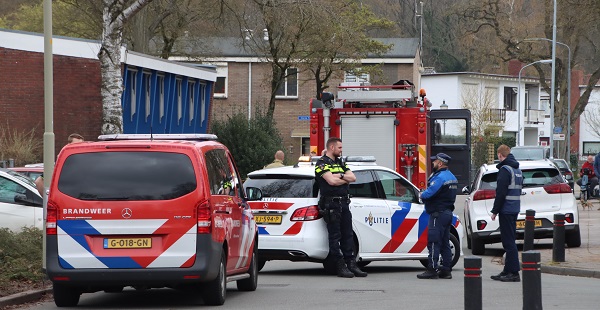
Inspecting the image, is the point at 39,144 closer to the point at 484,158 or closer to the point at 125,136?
the point at 125,136

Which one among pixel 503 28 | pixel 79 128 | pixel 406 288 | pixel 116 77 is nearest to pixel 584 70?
pixel 503 28

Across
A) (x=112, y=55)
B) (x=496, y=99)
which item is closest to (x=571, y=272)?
(x=112, y=55)

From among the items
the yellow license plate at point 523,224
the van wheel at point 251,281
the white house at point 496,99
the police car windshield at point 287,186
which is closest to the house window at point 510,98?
the white house at point 496,99

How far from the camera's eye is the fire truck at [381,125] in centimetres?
2420

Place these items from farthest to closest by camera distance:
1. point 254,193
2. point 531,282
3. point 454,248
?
1. point 454,248
2. point 254,193
3. point 531,282

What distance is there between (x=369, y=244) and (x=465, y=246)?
283 inches

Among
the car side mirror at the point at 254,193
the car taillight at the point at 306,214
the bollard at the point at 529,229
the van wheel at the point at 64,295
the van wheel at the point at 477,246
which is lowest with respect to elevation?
the van wheel at the point at 477,246

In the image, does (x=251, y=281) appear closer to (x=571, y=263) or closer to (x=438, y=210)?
(x=438, y=210)

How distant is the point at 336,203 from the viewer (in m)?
15.1

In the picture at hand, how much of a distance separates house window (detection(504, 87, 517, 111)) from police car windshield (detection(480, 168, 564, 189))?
6555cm

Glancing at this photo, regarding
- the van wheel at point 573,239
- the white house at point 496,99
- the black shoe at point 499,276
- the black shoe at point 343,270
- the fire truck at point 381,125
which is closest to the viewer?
the black shoe at point 499,276

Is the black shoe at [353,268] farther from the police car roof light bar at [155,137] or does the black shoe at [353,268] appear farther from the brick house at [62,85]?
the brick house at [62,85]

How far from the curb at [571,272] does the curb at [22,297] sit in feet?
24.7

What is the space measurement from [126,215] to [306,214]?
446 cm
